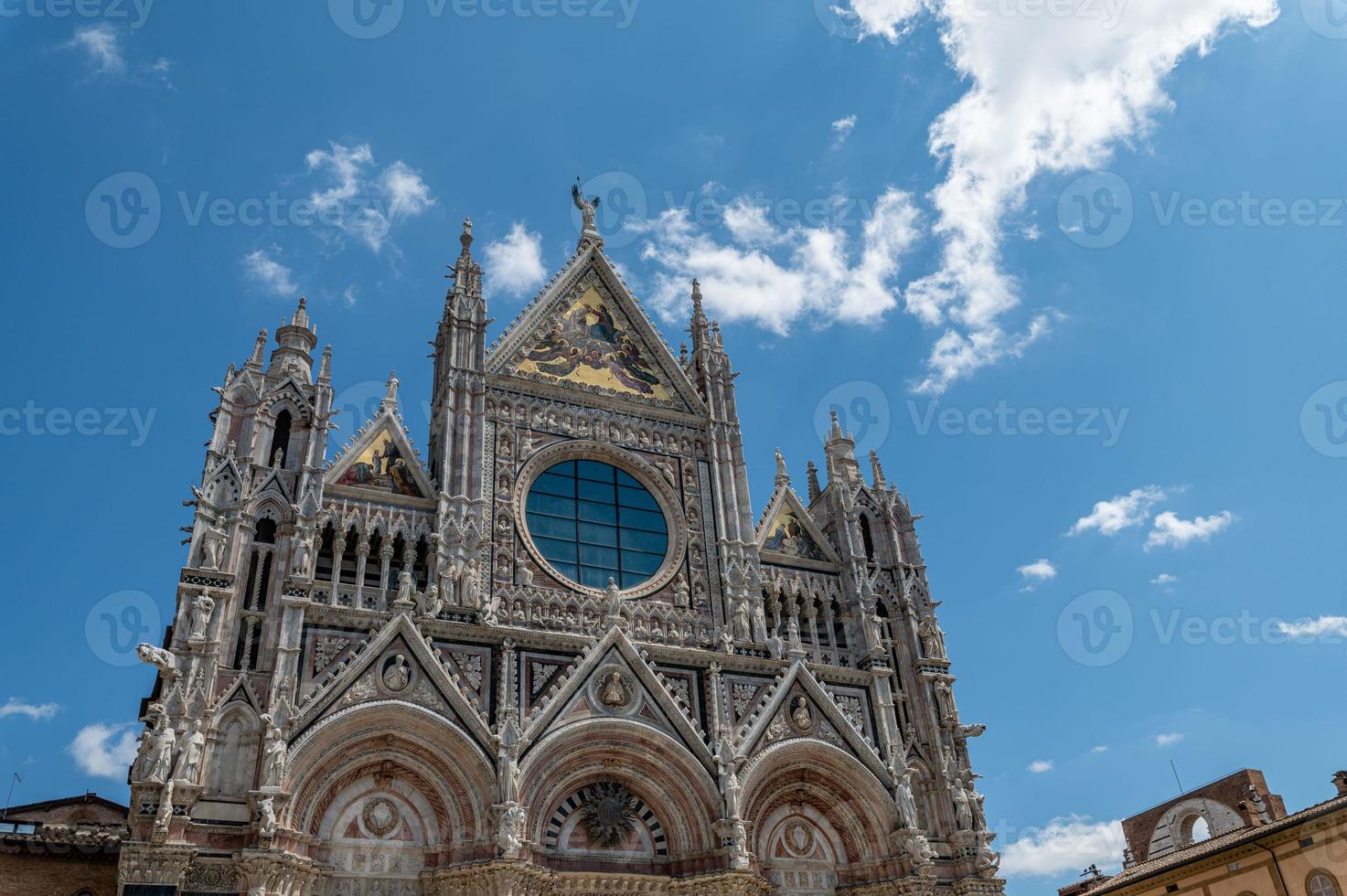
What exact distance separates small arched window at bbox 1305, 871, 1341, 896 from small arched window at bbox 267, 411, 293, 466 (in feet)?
87.4

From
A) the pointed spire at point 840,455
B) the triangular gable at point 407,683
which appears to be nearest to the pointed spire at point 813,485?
the pointed spire at point 840,455

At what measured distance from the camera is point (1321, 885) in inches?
1022

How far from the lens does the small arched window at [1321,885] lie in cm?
2561

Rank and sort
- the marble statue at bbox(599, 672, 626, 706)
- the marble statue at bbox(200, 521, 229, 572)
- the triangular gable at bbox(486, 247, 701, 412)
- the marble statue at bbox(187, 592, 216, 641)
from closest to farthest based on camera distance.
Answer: the marble statue at bbox(187, 592, 216, 641)
the marble statue at bbox(200, 521, 229, 572)
the marble statue at bbox(599, 672, 626, 706)
the triangular gable at bbox(486, 247, 701, 412)

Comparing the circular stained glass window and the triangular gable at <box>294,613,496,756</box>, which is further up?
the circular stained glass window

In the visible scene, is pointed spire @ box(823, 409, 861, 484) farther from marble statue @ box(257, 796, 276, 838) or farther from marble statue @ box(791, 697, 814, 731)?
marble statue @ box(257, 796, 276, 838)

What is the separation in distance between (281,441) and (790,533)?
1316 cm

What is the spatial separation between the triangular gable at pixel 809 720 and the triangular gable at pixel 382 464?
9.21 metres

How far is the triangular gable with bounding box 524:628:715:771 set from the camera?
22547mm

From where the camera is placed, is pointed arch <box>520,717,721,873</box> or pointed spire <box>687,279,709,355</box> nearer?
pointed arch <box>520,717,721,873</box>

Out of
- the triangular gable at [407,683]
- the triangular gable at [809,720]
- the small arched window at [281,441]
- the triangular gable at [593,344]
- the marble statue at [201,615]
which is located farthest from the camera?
the triangular gable at [593,344]

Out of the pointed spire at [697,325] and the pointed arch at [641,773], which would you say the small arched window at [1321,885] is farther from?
the pointed spire at [697,325]

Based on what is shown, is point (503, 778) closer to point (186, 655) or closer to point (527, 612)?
point (527, 612)

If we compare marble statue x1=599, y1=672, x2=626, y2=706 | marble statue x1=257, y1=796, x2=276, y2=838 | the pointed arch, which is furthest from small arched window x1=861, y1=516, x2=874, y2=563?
marble statue x1=257, y1=796, x2=276, y2=838
